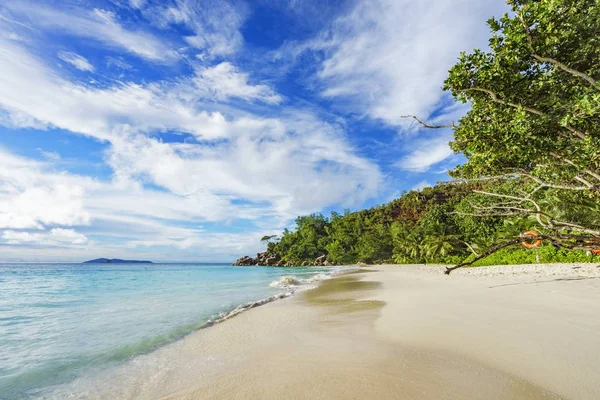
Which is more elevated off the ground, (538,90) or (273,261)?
(538,90)

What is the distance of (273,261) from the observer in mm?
81500

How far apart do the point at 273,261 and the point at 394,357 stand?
260ft

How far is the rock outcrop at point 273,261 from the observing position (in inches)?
2687

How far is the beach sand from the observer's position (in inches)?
137

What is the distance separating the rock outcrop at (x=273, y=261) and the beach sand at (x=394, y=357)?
197 ft

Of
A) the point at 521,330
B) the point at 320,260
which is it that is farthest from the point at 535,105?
the point at 320,260

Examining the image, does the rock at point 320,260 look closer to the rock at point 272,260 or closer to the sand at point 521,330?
the rock at point 272,260

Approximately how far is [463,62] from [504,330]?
4.97 meters

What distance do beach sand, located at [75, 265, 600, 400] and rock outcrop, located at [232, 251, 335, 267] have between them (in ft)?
197

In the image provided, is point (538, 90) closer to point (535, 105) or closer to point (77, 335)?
point (535, 105)

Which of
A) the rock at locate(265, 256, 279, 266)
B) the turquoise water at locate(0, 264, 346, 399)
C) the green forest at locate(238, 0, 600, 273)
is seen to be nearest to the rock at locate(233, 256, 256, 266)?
the rock at locate(265, 256, 279, 266)

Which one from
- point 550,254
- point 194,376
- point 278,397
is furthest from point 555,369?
point 550,254

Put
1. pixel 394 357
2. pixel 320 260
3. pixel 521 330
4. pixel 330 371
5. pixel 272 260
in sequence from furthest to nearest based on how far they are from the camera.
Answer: pixel 272 260 → pixel 320 260 → pixel 521 330 → pixel 394 357 → pixel 330 371

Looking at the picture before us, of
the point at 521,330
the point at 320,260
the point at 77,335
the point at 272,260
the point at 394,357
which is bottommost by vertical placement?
the point at 77,335
